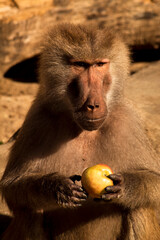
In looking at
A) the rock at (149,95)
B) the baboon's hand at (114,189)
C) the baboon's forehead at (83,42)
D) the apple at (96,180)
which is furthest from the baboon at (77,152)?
the rock at (149,95)

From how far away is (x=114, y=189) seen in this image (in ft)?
9.45

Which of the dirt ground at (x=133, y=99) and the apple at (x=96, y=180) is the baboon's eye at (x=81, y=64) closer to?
the apple at (x=96, y=180)

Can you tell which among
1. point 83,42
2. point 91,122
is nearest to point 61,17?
point 83,42

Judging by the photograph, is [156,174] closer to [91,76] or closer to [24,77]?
[91,76]

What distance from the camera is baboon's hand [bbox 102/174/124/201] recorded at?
285cm

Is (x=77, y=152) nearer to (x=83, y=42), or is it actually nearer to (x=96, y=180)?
(x=96, y=180)

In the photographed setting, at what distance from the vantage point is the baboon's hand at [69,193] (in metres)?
2.88

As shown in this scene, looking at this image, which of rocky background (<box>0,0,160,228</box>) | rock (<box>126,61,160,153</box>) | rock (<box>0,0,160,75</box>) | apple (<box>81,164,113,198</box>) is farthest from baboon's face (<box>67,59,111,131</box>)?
rock (<box>0,0,160,75</box>)

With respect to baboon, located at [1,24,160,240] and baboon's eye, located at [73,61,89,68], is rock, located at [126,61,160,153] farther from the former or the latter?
baboon's eye, located at [73,61,89,68]

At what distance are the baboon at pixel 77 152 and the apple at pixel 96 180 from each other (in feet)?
0.94

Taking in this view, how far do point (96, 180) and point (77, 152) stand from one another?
0.60 m

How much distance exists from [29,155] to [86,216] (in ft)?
2.18

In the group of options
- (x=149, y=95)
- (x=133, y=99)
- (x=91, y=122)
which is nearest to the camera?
(x=91, y=122)

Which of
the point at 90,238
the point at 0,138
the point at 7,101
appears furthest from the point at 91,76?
the point at 7,101
